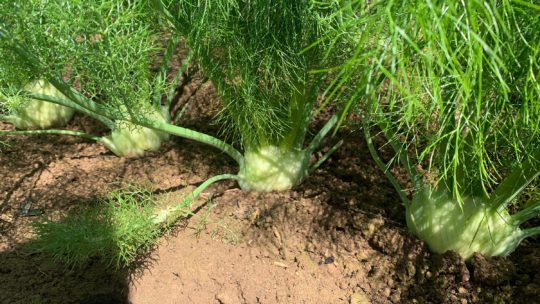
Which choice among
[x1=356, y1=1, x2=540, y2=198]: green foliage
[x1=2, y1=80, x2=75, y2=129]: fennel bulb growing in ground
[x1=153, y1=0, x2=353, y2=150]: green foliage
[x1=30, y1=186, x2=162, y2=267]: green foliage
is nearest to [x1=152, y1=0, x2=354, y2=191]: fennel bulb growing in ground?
[x1=153, y1=0, x2=353, y2=150]: green foliage

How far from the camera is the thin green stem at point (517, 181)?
1.21 meters

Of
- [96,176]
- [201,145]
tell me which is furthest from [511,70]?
[96,176]

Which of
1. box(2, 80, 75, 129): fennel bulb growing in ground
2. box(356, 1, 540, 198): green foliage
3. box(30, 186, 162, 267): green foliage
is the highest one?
box(356, 1, 540, 198): green foliage

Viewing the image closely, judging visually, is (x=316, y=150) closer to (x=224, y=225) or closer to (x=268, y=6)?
(x=224, y=225)

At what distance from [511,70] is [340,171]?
2.80 ft

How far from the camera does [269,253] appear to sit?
1620mm

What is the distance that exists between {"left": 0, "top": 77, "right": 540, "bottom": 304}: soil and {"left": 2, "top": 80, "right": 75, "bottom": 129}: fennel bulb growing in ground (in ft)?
1.14

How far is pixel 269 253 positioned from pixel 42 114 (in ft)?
3.94

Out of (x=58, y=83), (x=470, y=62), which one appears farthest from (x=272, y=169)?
(x=470, y=62)

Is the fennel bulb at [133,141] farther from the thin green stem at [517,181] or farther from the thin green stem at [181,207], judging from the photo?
the thin green stem at [517,181]

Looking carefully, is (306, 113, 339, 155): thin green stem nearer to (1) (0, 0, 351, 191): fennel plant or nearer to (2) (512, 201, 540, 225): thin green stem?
(1) (0, 0, 351, 191): fennel plant

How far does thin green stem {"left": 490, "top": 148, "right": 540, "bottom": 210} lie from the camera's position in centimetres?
121

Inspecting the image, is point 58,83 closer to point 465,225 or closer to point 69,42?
point 69,42

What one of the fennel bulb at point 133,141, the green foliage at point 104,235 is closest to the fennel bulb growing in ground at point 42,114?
the fennel bulb at point 133,141
